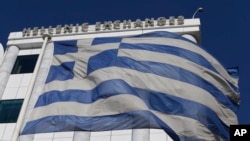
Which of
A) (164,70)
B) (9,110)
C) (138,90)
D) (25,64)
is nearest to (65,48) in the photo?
(138,90)

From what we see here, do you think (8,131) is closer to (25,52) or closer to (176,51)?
(25,52)

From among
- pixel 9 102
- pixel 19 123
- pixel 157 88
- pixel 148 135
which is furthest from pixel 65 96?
pixel 9 102

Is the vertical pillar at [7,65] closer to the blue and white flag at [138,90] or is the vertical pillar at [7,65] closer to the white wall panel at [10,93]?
the white wall panel at [10,93]

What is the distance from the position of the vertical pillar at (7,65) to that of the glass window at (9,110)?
3.05ft

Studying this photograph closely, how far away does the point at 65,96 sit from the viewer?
48.6 feet

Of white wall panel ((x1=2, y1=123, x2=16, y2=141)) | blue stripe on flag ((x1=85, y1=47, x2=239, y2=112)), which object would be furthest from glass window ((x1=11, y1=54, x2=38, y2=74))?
blue stripe on flag ((x1=85, y1=47, x2=239, y2=112))

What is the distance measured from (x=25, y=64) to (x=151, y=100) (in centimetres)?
2024

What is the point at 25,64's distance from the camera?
108ft

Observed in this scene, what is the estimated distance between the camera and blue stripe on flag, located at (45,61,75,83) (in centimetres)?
1550

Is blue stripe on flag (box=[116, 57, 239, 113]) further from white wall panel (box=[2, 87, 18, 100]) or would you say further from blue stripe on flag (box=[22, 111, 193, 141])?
white wall panel (box=[2, 87, 18, 100])

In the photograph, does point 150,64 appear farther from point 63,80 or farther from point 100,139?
point 100,139

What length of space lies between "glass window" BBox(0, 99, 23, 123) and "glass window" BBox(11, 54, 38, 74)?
2.82 meters

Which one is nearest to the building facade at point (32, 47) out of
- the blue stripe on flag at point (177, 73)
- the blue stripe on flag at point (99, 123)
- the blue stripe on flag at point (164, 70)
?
the blue stripe on flag at point (164, 70)

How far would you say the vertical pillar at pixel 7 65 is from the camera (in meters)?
31.6
